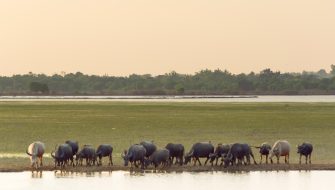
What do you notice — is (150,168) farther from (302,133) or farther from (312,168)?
(302,133)

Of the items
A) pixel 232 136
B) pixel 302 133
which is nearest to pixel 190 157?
pixel 232 136

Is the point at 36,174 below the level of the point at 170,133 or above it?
below

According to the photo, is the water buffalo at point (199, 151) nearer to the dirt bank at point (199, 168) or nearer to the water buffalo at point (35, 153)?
the dirt bank at point (199, 168)

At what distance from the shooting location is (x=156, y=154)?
115 feet

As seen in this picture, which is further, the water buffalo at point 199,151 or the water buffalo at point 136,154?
the water buffalo at point 199,151

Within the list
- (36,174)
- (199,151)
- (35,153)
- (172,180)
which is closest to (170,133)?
(199,151)

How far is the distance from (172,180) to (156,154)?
2.88 m

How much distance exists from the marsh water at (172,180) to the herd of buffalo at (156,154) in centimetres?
113

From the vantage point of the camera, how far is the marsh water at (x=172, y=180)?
3094 centimetres

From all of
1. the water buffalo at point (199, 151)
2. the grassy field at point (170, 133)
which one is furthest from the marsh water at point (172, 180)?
the grassy field at point (170, 133)

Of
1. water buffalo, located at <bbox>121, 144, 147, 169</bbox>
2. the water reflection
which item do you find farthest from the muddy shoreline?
the water reflection

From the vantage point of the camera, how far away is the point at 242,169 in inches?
1387

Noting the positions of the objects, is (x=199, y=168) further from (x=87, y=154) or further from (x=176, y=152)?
(x=87, y=154)

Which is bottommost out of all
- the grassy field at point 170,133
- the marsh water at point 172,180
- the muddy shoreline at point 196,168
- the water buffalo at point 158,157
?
the marsh water at point 172,180
